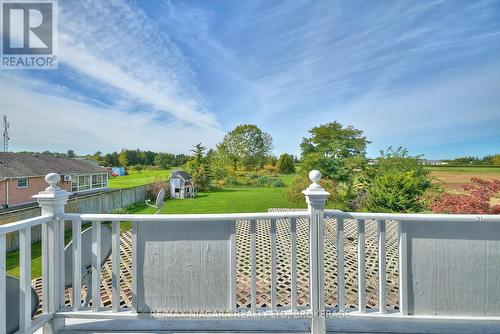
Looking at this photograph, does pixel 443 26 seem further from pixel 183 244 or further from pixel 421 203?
pixel 183 244

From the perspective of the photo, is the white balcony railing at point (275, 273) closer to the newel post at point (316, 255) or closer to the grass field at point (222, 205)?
the newel post at point (316, 255)

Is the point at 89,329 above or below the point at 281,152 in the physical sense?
below

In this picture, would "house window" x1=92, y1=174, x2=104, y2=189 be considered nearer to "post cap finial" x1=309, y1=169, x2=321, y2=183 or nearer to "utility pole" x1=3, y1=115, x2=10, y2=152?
"utility pole" x1=3, y1=115, x2=10, y2=152

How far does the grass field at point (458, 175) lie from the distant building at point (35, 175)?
751 inches

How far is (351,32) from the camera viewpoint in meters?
6.69

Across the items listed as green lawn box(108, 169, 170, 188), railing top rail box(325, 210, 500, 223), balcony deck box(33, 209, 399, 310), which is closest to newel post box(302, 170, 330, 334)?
railing top rail box(325, 210, 500, 223)

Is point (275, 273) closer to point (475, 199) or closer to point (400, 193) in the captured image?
point (475, 199)

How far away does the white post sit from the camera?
63.6 inches

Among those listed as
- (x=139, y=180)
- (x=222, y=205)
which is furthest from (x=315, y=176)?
(x=139, y=180)

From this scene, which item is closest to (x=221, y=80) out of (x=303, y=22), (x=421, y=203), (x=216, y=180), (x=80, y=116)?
(x=303, y=22)

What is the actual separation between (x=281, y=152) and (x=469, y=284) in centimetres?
2866

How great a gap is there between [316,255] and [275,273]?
1.08 ft
